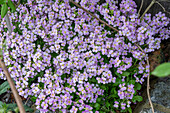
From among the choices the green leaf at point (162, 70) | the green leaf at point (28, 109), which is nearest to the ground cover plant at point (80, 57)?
the green leaf at point (28, 109)

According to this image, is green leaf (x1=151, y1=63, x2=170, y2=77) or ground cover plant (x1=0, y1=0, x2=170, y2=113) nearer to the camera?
green leaf (x1=151, y1=63, x2=170, y2=77)

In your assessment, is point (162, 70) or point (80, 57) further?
point (80, 57)

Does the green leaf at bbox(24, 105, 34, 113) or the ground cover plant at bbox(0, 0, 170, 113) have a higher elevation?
the ground cover plant at bbox(0, 0, 170, 113)

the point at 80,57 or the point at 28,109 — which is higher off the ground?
the point at 80,57

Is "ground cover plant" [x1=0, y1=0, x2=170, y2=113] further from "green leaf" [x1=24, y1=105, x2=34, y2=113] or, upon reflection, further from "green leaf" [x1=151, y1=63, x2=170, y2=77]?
"green leaf" [x1=151, y1=63, x2=170, y2=77]

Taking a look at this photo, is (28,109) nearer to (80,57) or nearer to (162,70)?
(80,57)

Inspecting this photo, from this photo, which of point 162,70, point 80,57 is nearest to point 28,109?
point 80,57

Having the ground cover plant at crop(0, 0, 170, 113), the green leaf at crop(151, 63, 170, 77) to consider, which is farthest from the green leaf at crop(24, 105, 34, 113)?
the green leaf at crop(151, 63, 170, 77)

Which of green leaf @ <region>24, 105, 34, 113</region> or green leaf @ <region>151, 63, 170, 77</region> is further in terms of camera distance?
green leaf @ <region>24, 105, 34, 113</region>
